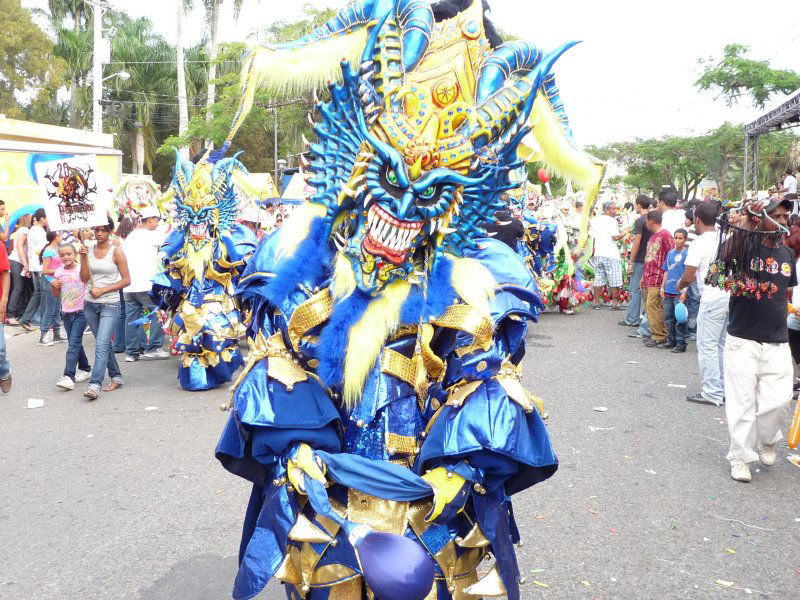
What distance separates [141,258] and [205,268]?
5.83ft

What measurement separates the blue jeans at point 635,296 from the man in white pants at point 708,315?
386 cm

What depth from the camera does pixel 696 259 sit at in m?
7.18

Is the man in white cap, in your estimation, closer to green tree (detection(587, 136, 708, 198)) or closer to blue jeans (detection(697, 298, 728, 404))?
blue jeans (detection(697, 298, 728, 404))

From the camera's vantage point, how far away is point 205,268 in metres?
7.72

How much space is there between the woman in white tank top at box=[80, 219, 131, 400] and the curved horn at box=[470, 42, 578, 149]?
20.1ft

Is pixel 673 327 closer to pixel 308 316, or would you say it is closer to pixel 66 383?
pixel 66 383

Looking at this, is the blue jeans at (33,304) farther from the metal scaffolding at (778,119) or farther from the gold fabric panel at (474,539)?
the metal scaffolding at (778,119)

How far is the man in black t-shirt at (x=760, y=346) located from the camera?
4.98 meters

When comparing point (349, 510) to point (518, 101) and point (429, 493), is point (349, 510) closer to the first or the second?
point (429, 493)

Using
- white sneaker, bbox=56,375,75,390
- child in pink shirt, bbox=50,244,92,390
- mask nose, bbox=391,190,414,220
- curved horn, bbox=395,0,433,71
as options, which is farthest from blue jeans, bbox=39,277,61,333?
mask nose, bbox=391,190,414,220

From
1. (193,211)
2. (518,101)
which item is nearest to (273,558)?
(518,101)

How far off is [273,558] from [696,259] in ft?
20.7

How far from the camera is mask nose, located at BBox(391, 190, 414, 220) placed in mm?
1906

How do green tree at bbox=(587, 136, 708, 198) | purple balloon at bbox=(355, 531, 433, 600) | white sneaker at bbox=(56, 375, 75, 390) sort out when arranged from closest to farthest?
purple balloon at bbox=(355, 531, 433, 600)
white sneaker at bbox=(56, 375, 75, 390)
green tree at bbox=(587, 136, 708, 198)
